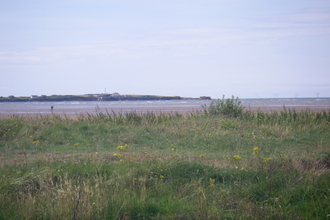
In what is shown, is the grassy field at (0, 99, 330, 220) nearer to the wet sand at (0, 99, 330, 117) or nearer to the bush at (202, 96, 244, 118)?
the bush at (202, 96, 244, 118)

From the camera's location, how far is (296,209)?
5766mm

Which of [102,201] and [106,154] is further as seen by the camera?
[106,154]

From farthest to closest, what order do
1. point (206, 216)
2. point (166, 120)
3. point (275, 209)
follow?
point (166, 120) < point (275, 209) < point (206, 216)

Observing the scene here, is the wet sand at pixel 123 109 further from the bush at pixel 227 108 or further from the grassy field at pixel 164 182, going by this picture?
the grassy field at pixel 164 182

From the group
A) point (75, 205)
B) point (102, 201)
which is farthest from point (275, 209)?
point (75, 205)

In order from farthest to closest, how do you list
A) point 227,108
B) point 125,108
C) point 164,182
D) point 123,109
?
point 125,108
point 123,109
point 227,108
point 164,182

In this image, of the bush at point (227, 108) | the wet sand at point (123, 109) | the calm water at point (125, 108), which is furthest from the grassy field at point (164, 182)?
the calm water at point (125, 108)

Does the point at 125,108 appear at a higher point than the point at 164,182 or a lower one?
higher

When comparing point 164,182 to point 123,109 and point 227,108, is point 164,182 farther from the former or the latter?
point 123,109

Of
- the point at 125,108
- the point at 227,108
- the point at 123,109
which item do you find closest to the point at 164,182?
the point at 227,108

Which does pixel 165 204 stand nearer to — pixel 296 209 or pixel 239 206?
pixel 239 206

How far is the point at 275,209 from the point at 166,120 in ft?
41.7

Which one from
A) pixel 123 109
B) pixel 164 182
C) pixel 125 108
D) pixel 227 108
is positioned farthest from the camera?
pixel 125 108

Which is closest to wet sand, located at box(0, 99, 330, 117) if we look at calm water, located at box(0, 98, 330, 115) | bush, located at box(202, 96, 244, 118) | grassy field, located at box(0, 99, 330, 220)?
calm water, located at box(0, 98, 330, 115)
